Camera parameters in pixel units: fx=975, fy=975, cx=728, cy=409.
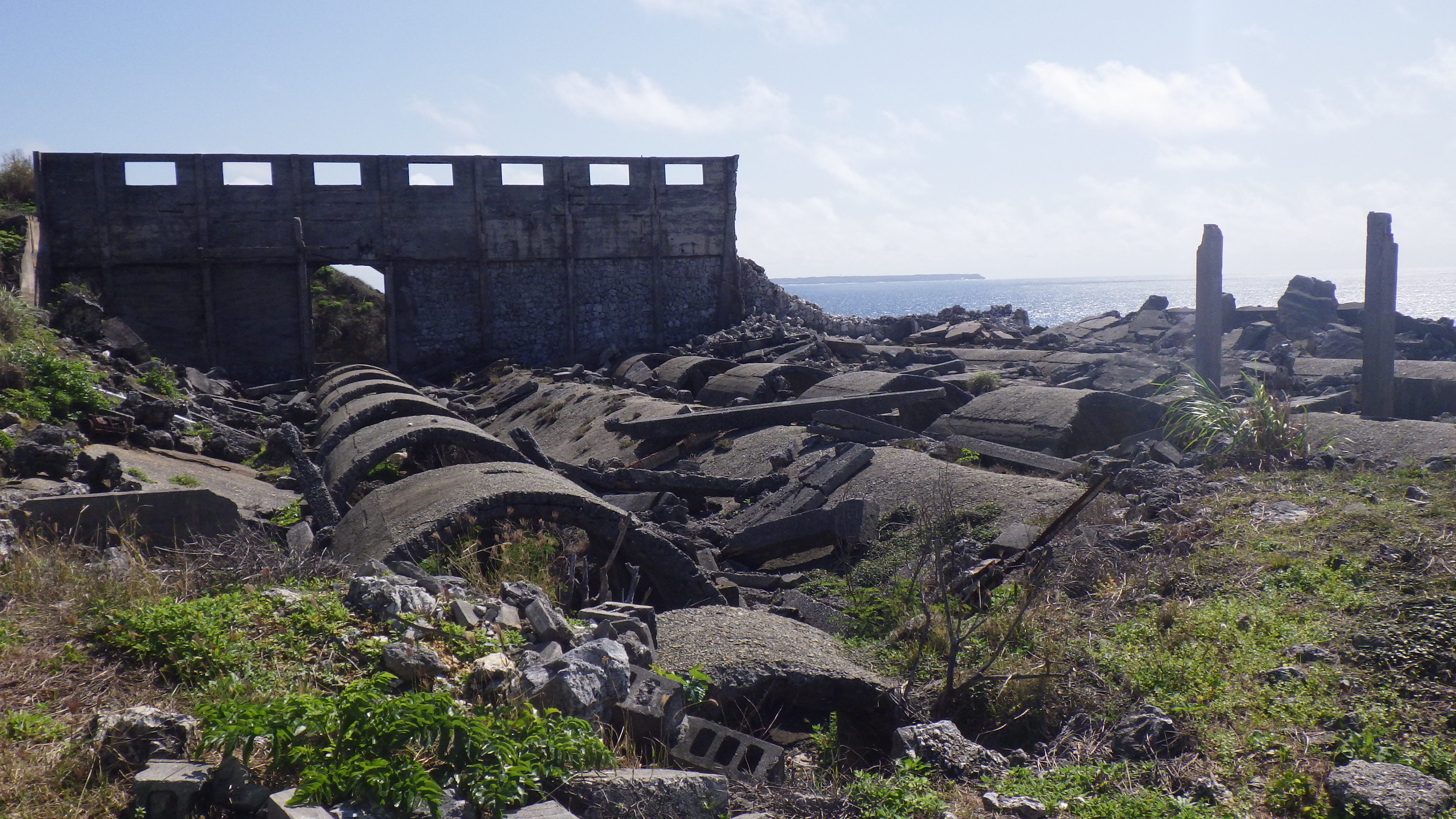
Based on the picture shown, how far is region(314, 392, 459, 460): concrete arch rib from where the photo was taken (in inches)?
435

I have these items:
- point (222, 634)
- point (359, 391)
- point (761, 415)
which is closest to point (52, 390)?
point (359, 391)

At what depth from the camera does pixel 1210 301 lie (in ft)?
40.0

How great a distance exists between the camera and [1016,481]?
8789 millimetres

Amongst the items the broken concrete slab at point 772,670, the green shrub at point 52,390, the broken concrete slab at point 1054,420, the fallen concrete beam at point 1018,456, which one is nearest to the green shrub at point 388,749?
the broken concrete slab at point 772,670

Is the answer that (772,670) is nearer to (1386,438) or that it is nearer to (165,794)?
(165,794)

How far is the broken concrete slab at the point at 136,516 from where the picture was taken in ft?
21.0

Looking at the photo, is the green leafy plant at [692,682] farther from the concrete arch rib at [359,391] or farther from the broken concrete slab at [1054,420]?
the concrete arch rib at [359,391]

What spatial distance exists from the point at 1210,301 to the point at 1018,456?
413cm

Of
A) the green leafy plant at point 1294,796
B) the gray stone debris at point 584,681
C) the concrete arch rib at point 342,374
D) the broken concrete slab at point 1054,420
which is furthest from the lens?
the concrete arch rib at point 342,374

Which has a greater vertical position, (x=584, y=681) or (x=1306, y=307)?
(x=1306, y=307)

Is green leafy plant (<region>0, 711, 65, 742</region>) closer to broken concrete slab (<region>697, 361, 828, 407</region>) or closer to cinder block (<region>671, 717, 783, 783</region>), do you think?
cinder block (<region>671, 717, 783, 783</region>)

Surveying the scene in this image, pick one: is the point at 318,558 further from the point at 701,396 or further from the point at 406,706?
the point at 701,396

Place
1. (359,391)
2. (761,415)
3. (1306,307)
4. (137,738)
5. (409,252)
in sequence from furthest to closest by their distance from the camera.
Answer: (1306,307) → (409,252) → (359,391) → (761,415) → (137,738)

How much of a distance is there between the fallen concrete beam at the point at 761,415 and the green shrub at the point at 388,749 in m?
9.08
